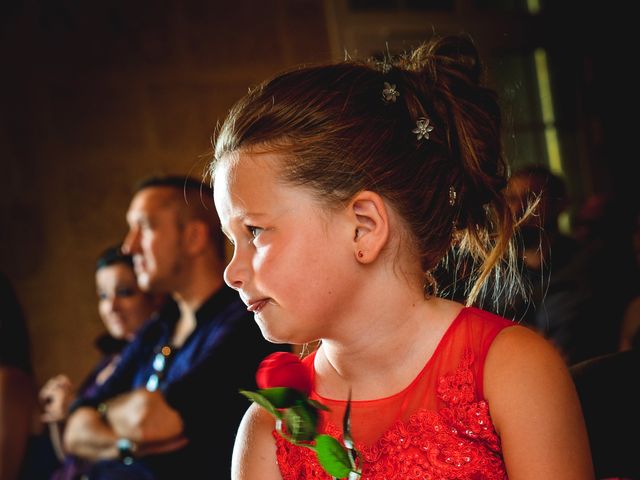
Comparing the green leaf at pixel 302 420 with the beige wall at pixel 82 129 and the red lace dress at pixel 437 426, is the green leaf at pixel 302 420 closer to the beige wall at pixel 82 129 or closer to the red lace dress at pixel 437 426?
the red lace dress at pixel 437 426

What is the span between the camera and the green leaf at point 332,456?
109 centimetres

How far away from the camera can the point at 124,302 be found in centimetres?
380

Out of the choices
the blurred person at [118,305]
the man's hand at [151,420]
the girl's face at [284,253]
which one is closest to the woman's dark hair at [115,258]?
the blurred person at [118,305]

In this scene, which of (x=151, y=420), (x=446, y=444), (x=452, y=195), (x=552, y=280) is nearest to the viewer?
(x=446, y=444)

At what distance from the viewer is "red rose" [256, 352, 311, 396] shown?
3.90ft

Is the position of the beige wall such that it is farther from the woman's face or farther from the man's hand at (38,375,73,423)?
the man's hand at (38,375,73,423)

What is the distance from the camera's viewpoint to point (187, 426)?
2480 millimetres

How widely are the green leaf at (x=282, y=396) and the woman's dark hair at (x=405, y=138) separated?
28 cm

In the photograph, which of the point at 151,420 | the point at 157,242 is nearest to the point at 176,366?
the point at 151,420

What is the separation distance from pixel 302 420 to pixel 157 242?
200cm

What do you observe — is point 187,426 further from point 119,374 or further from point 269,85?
point 269,85

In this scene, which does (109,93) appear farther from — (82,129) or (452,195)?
(452,195)

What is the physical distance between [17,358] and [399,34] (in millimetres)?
3167

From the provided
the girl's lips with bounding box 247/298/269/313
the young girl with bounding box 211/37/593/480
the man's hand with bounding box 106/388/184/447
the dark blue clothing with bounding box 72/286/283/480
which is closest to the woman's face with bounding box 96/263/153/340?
the dark blue clothing with bounding box 72/286/283/480
